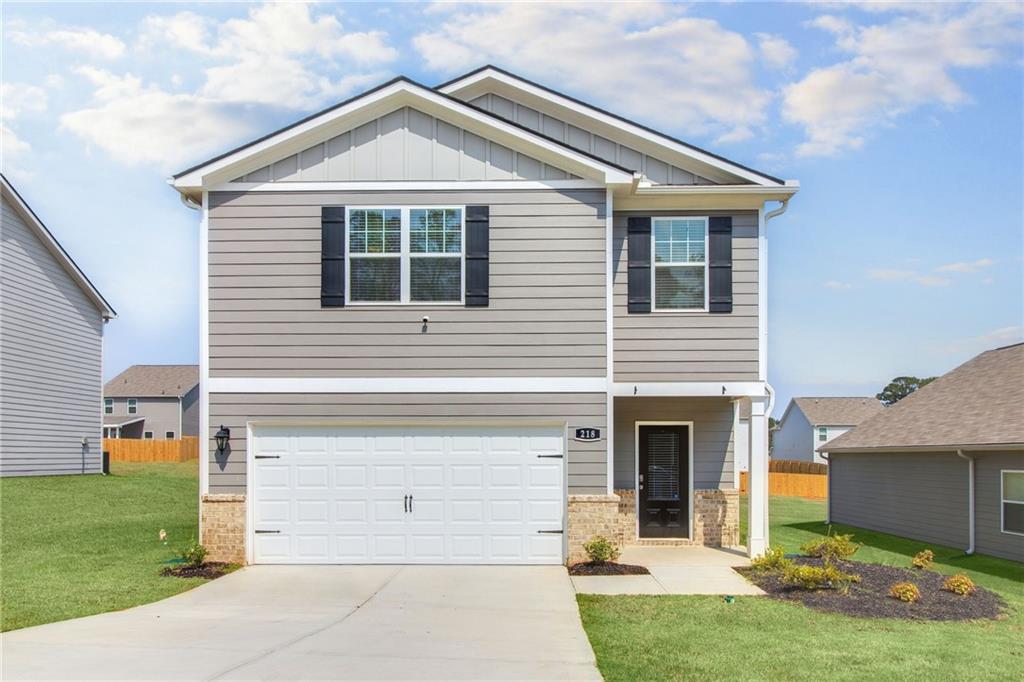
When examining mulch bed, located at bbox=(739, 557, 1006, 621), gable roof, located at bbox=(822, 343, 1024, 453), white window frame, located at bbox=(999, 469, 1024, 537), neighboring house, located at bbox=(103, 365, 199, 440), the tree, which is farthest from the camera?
the tree

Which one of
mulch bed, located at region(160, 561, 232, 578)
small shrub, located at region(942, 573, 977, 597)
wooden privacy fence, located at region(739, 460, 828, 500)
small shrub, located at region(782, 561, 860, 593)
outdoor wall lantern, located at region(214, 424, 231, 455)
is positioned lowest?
wooden privacy fence, located at region(739, 460, 828, 500)

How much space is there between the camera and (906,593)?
A: 37.8 feet

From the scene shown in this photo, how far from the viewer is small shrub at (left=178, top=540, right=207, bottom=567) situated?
13.4m

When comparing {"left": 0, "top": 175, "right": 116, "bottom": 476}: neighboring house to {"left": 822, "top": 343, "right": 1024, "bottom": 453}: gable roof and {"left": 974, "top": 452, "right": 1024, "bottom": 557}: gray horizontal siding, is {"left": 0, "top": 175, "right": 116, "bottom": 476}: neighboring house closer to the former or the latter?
{"left": 822, "top": 343, "right": 1024, "bottom": 453}: gable roof

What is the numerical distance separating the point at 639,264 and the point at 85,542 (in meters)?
10.6

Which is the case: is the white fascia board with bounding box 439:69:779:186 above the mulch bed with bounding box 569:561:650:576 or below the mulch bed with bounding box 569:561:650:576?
above

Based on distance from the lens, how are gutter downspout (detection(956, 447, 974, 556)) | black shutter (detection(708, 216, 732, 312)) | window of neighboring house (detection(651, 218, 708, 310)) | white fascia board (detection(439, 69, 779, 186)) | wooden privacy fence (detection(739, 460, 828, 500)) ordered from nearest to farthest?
black shutter (detection(708, 216, 732, 312)) < window of neighboring house (detection(651, 218, 708, 310)) < white fascia board (detection(439, 69, 779, 186)) < gutter downspout (detection(956, 447, 974, 556)) < wooden privacy fence (detection(739, 460, 828, 500))

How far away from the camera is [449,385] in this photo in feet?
46.7

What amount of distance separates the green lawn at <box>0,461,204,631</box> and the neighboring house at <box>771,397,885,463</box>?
37.2m

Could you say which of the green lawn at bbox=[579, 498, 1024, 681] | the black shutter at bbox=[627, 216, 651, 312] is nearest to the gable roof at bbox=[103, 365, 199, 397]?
the black shutter at bbox=[627, 216, 651, 312]

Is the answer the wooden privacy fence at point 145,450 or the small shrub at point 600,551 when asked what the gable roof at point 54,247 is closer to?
the wooden privacy fence at point 145,450

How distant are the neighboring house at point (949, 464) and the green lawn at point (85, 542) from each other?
13855 millimetres

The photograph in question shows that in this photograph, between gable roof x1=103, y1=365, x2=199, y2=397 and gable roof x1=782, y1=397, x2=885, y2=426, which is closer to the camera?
gable roof x1=103, y1=365, x2=199, y2=397

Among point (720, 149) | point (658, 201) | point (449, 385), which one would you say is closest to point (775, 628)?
point (449, 385)
